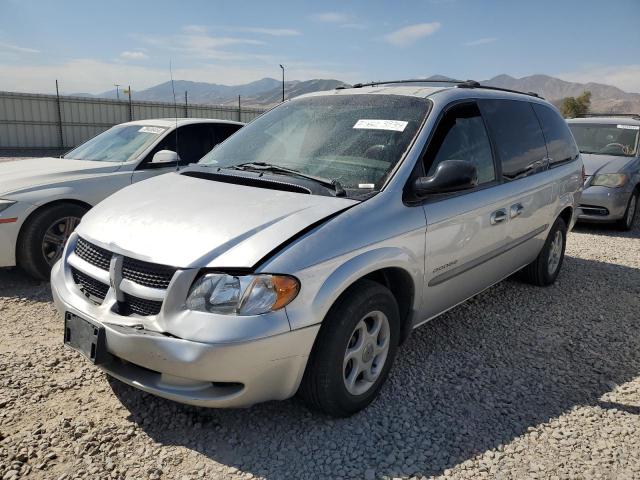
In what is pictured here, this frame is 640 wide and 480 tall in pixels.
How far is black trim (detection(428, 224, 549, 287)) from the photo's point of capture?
10.6ft

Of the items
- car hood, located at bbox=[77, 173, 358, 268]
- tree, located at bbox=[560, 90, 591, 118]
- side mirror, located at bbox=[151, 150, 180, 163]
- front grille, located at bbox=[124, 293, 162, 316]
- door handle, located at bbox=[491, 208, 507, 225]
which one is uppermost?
tree, located at bbox=[560, 90, 591, 118]

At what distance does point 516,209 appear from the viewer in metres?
3.96

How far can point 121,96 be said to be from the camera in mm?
25828

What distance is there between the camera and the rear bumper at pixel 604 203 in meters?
7.85

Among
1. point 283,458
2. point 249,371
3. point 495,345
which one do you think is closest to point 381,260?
point 249,371

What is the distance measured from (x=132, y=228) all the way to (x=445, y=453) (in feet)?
6.40

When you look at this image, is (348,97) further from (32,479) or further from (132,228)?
(32,479)

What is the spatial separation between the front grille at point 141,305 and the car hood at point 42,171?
2918 millimetres

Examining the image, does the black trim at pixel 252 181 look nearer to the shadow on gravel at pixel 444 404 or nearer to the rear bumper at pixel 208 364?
the rear bumper at pixel 208 364

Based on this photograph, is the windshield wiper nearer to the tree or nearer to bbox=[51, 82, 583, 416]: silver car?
bbox=[51, 82, 583, 416]: silver car

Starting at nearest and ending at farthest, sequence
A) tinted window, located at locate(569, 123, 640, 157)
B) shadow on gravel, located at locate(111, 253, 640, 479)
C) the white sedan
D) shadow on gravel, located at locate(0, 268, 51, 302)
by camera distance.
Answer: shadow on gravel, located at locate(111, 253, 640, 479) → shadow on gravel, located at locate(0, 268, 51, 302) → the white sedan → tinted window, located at locate(569, 123, 640, 157)

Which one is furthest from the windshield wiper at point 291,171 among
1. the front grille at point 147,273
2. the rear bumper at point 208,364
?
the front grille at point 147,273

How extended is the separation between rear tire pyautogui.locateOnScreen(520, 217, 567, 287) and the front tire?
103 inches

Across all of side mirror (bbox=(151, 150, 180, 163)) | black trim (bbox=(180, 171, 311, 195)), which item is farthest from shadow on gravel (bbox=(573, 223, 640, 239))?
black trim (bbox=(180, 171, 311, 195))
